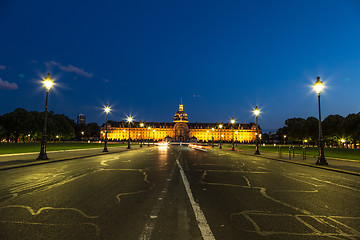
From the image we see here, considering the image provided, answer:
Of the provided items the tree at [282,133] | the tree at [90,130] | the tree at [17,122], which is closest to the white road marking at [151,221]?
the tree at [17,122]

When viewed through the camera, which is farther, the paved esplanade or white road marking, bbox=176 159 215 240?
the paved esplanade

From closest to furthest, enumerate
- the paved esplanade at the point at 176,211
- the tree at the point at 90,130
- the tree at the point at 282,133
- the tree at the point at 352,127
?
the paved esplanade at the point at 176,211 < the tree at the point at 352,127 < the tree at the point at 282,133 < the tree at the point at 90,130

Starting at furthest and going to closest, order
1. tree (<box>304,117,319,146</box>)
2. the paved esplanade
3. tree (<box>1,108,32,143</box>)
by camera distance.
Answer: tree (<box>304,117,319,146</box>)
tree (<box>1,108,32,143</box>)
the paved esplanade

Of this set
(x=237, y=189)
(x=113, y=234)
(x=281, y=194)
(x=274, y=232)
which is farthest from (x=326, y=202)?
(x=113, y=234)

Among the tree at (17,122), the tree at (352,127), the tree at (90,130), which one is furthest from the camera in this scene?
the tree at (90,130)

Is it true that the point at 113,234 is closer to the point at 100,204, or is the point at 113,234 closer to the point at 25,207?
the point at 100,204

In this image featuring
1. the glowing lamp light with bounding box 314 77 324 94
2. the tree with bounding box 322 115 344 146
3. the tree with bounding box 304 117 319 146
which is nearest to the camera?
the glowing lamp light with bounding box 314 77 324 94

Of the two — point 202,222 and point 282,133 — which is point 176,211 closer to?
point 202,222

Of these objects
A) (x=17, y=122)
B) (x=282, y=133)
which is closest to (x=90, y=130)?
(x=17, y=122)

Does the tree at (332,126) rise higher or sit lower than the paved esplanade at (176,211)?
higher

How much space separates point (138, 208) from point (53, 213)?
201cm

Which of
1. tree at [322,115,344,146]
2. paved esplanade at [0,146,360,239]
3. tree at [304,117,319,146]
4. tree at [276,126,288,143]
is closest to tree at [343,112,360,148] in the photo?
tree at [322,115,344,146]

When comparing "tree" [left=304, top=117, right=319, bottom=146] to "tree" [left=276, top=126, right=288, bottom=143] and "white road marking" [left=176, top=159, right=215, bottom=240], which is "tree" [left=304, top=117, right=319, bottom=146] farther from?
"white road marking" [left=176, top=159, right=215, bottom=240]

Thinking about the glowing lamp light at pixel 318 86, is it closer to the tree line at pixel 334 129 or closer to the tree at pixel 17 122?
the tree line at pixel 334 129
